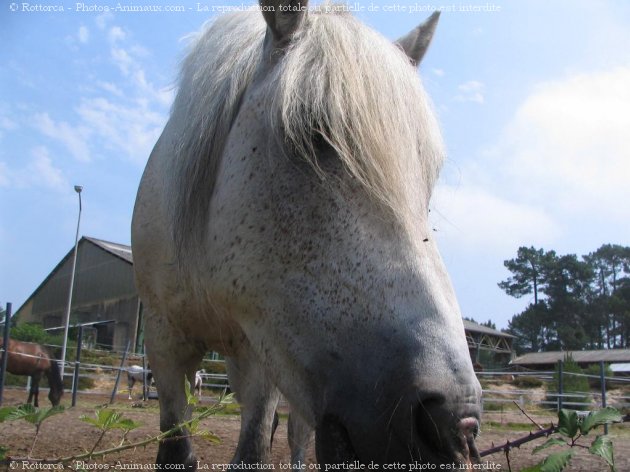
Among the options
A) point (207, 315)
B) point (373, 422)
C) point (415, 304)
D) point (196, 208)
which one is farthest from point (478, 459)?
point (207, 315)

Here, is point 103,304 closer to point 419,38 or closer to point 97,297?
point 97,297

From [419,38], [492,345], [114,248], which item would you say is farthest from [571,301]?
[419,38]

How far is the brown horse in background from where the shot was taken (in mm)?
15047

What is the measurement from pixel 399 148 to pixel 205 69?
132 cm

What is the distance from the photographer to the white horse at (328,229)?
137 cm

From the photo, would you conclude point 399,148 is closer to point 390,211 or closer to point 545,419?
point 390,211

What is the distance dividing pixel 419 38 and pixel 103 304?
4198 centimetres

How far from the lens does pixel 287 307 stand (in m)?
1.75

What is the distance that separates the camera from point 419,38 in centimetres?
284

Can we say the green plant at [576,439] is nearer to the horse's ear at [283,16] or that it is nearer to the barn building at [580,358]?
the horse's ear at [283,16]

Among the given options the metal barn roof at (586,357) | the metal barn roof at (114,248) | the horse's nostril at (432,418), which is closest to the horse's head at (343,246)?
the horse's nostril at (432,418)

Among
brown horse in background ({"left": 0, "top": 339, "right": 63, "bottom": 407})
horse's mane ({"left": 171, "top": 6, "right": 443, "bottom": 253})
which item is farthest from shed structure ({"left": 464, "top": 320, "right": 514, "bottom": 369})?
horse's mane ({"left": 171, "top": 6, "right": 443, "bottom": 253})

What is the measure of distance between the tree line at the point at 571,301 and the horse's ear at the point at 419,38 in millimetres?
60459

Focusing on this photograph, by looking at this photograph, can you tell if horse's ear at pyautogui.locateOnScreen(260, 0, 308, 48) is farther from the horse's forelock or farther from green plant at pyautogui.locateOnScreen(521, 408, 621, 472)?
green plant at pyautogui.locateOnScreen(521, 408, 621, 472)
